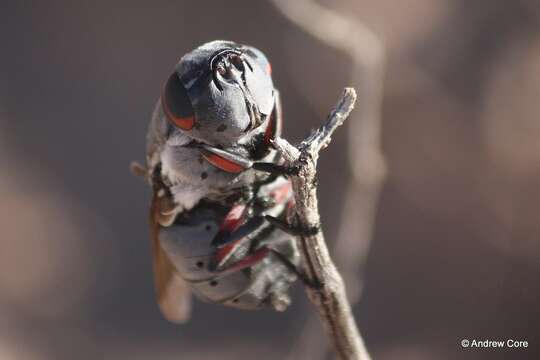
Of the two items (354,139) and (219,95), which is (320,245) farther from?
(354,139)

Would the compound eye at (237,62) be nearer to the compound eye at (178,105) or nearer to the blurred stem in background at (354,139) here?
the compound eye at (178,105)

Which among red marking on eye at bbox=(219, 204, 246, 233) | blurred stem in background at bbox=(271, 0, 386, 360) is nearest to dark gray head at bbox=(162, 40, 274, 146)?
red marking on eye at bbox=(219, 204, 246, 233)

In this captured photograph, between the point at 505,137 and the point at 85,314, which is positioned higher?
the point at 505,137

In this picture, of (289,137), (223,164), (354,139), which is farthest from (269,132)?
(289,137)

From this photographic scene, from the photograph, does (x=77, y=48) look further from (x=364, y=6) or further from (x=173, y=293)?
(x=173, y=293)

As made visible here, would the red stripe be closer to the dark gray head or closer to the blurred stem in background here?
the dark gray head

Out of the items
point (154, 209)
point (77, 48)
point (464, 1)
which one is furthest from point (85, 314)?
point (464, 1)
